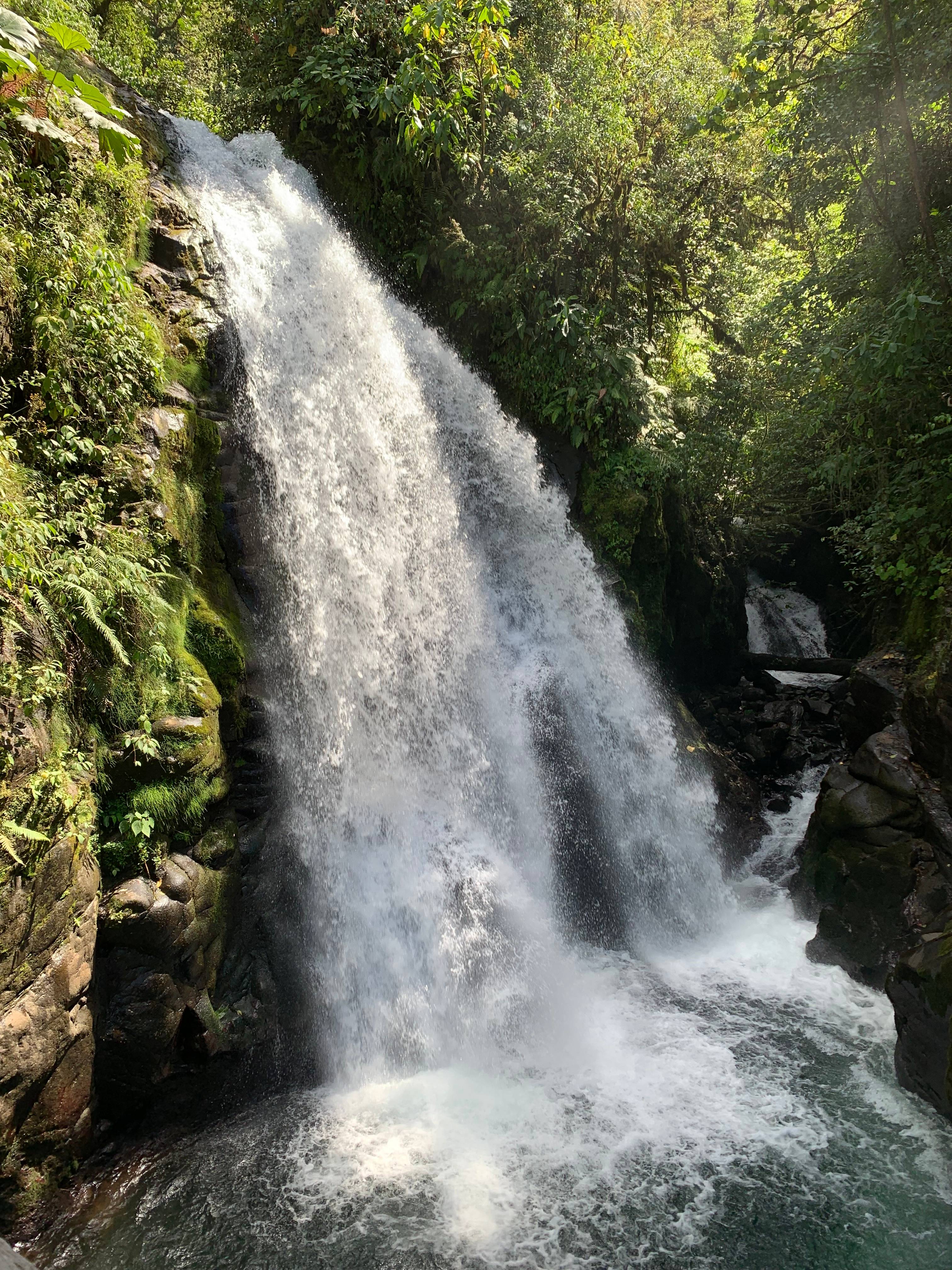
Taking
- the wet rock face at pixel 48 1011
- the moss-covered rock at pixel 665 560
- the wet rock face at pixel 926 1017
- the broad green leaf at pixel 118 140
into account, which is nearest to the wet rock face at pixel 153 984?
the wet rock face at pixel 48 1011

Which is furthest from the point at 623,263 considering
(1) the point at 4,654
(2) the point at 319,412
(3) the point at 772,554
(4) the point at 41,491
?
(1) the point at 4,654

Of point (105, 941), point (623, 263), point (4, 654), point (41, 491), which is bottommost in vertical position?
point (105, 941)

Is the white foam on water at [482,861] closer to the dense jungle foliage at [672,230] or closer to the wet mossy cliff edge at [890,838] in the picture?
the wet mossy cliff edge at [890,838]

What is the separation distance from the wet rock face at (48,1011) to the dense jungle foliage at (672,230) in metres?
9.23

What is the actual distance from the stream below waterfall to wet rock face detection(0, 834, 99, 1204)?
0.66 meters

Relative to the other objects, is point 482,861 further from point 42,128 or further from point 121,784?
point 42,128

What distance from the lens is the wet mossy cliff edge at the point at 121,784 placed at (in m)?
5.07

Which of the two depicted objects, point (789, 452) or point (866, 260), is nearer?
point (866, 260)

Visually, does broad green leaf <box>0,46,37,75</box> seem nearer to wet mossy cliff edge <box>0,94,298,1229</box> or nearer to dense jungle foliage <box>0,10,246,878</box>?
dense jungle foliage <box>0,10,246,878</box>

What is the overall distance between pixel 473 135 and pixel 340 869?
12769 mm

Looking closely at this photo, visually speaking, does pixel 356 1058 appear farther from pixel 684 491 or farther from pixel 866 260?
pixel 866 260

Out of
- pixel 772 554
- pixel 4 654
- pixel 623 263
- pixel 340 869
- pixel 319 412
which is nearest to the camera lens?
pixel 4 654

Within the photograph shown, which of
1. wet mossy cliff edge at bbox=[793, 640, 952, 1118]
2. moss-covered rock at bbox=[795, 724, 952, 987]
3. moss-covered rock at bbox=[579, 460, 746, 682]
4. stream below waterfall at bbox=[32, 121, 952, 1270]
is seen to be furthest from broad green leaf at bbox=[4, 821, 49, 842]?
moss-covered rock at bbox=[579, 460, 746, 682]

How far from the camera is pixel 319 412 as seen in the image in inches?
377
